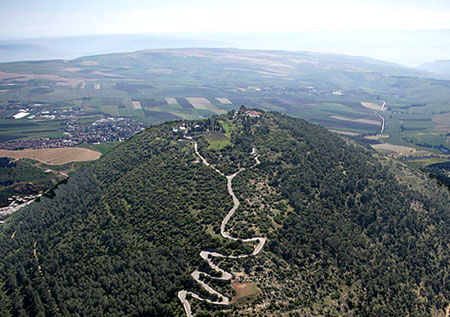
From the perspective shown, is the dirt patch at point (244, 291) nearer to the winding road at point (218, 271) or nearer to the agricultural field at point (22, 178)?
the winding road at point (218, 271)

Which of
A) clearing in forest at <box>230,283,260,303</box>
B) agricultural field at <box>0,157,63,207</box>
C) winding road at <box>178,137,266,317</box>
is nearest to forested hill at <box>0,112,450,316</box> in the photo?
clearing in forest at <box>230,283,260,303</box>

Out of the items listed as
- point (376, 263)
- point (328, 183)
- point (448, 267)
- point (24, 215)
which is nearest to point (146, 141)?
point (24, 215)

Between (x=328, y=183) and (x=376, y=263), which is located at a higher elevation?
(x=328, y=183)

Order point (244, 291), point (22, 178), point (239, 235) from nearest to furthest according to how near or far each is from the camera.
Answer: point (244, 291)
point (239, 235)
point (22, 178)

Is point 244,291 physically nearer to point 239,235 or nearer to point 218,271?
point 218,271

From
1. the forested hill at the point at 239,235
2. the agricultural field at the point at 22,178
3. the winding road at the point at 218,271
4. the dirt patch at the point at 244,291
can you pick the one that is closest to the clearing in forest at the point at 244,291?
the dirt patch at the point at 244,291

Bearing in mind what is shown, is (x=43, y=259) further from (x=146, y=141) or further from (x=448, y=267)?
(x=448, y=267)

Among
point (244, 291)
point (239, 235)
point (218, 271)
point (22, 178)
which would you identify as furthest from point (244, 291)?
point (22, 178)
